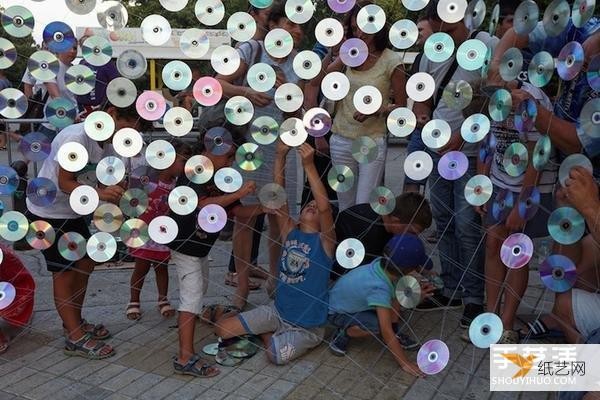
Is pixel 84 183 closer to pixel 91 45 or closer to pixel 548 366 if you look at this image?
pixel 91 45

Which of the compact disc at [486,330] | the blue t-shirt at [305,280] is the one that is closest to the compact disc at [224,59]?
the blue t-shirt at [305,280]

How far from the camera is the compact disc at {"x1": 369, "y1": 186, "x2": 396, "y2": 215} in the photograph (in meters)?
2.06

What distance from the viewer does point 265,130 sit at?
207 cm

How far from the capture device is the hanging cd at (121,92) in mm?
1854

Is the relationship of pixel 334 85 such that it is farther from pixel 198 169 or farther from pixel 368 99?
pixel 198 169

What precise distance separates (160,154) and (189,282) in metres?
0.56

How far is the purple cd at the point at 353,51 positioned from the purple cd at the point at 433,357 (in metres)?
1.05

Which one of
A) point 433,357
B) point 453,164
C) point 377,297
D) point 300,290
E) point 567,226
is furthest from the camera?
point 300,290

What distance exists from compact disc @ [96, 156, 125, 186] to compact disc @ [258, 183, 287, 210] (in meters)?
0.53

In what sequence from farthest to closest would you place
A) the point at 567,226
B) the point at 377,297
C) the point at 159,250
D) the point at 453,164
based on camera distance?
the point at 159,250
the point at 377,297
the point at 453,164
the point at 567,226

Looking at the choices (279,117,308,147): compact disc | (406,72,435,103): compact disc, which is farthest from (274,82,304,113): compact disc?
(406,72,435,103): compact disc

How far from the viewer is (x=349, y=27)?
2334 mm

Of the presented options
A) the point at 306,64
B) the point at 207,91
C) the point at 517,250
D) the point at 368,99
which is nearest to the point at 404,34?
the point at 368,99

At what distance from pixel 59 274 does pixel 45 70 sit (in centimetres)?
84
